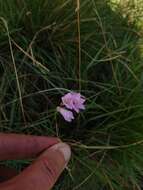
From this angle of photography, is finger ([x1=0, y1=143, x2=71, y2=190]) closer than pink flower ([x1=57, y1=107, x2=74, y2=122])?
Yes

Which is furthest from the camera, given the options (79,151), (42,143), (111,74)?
(111,74)

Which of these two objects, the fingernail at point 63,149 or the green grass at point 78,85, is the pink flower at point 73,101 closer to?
the green grass at point 78,85

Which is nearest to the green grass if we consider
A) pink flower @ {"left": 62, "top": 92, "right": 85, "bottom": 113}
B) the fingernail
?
pink flower @ {"left": 62, "top": 92, "right": 85, "bottom": 113}

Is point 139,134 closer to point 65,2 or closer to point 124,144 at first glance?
point 124,144

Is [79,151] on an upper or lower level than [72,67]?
lower

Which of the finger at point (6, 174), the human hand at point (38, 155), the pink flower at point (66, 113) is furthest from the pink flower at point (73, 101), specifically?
the finger at point (6, 174)

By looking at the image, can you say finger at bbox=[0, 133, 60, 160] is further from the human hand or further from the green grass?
the green grass

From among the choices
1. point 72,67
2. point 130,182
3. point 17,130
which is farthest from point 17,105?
point 130,182
